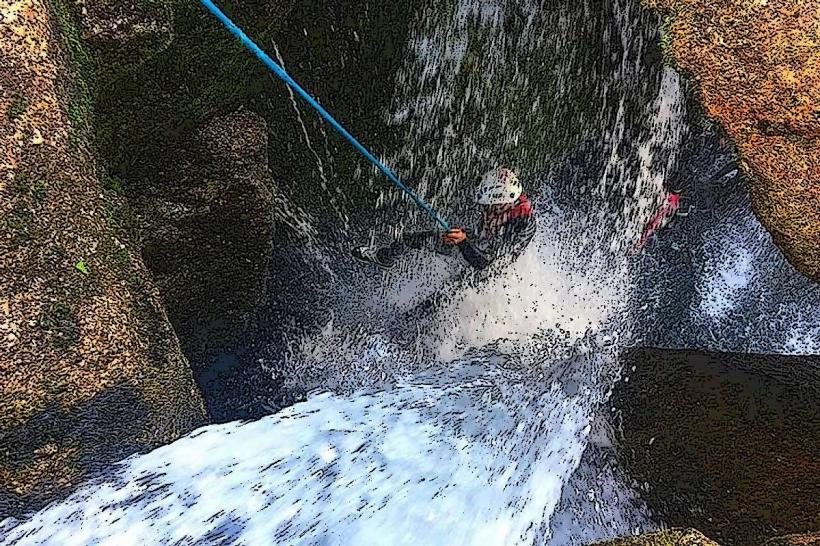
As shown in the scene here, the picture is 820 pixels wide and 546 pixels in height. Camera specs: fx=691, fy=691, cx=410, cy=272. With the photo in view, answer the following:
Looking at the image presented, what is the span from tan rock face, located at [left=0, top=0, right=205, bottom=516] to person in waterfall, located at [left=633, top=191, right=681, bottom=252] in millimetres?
3778

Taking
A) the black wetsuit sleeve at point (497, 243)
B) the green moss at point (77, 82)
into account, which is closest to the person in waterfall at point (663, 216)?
the black wetsuit sleeve at point (497, 243)

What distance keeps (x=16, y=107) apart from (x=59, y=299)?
57cm

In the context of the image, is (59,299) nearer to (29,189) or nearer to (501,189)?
(29,189)

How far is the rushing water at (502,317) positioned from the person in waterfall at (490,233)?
491 mm

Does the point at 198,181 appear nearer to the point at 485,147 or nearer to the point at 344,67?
the point at 344,67

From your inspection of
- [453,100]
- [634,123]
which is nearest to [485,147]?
[453,100]

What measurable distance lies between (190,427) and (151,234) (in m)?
1.54

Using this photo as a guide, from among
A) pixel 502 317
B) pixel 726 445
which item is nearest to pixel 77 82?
pixel 726 445

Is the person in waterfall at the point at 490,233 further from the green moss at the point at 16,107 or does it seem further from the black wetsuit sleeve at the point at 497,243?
the green moss at the point at 16,107

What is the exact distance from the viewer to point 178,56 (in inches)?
121

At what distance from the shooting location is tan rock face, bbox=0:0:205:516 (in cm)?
199

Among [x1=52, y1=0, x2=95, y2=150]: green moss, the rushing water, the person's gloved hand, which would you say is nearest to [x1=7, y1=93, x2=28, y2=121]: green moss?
[x1=52, y1=0, x2=95, y2=150]: green moss

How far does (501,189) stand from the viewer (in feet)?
14.9

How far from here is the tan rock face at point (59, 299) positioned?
199cm
